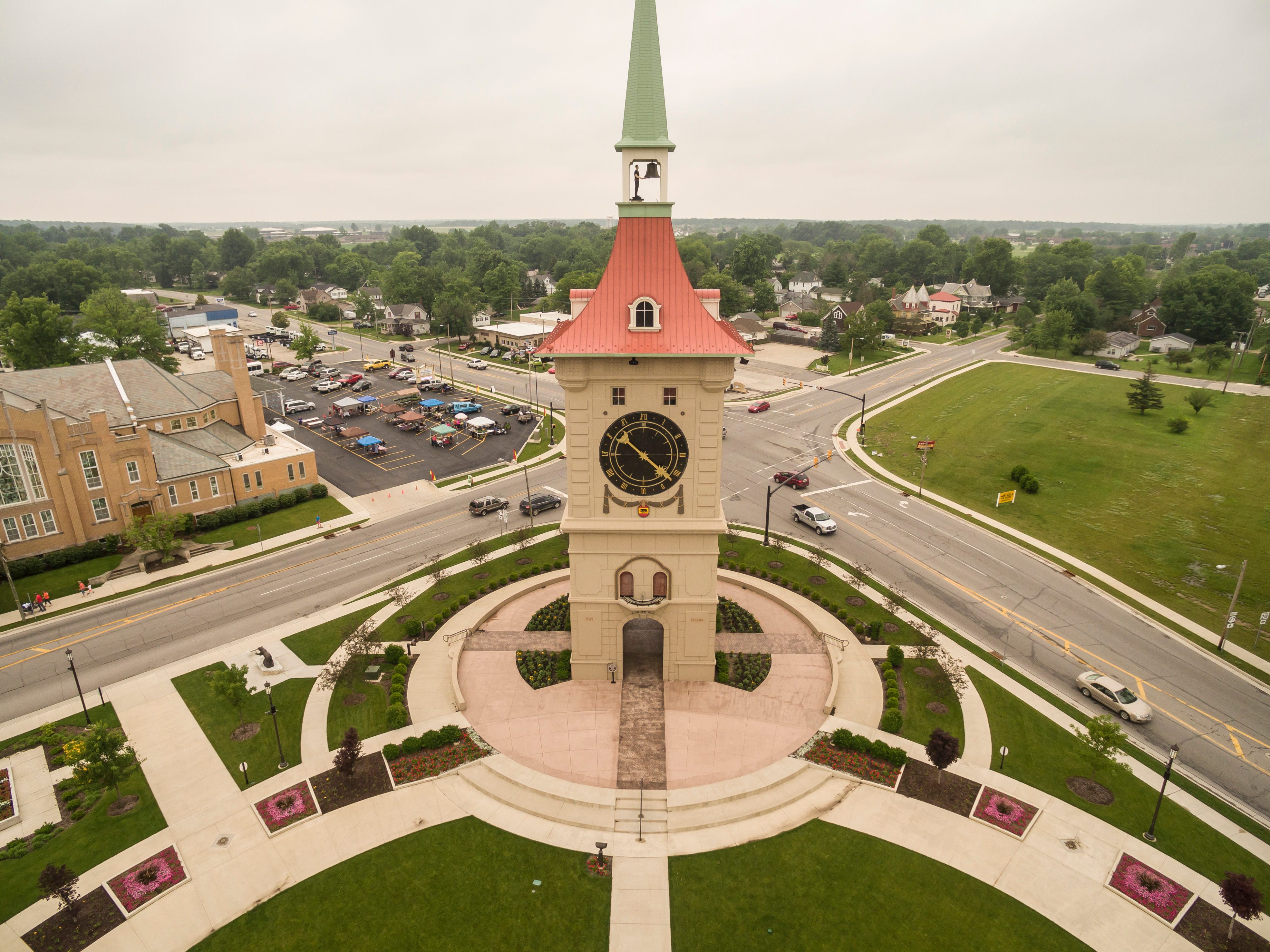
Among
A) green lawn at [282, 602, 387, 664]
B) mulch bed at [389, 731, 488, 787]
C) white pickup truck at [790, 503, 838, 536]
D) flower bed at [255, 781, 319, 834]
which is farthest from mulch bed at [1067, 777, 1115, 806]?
green lawn at [282, 602, 387, 664]

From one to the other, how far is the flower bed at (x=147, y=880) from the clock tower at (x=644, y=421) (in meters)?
19.6

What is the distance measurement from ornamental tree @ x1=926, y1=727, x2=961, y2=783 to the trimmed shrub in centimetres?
2586

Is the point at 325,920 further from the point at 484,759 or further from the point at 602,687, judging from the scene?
the point at 602,687

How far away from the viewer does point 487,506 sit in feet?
204

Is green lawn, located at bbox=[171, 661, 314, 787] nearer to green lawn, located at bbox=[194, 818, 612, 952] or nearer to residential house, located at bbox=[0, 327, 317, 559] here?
green lawn, located at bbox=[194, 818, 612, 952]

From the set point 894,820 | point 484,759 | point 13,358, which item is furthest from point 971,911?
→ point 13,358

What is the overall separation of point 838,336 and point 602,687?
11246 cm

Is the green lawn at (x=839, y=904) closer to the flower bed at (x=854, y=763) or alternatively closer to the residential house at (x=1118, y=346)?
the flower bed at (x=854, y=763)

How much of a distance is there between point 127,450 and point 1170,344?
527 ft


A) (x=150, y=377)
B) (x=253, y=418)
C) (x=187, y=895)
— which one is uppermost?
(x=150, y=377)

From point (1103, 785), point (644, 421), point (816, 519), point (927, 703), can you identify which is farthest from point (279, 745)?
point (816, 519)

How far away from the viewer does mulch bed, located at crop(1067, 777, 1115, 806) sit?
3034cm

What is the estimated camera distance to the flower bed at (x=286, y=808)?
96.2ft

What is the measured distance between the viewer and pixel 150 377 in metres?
64.9
